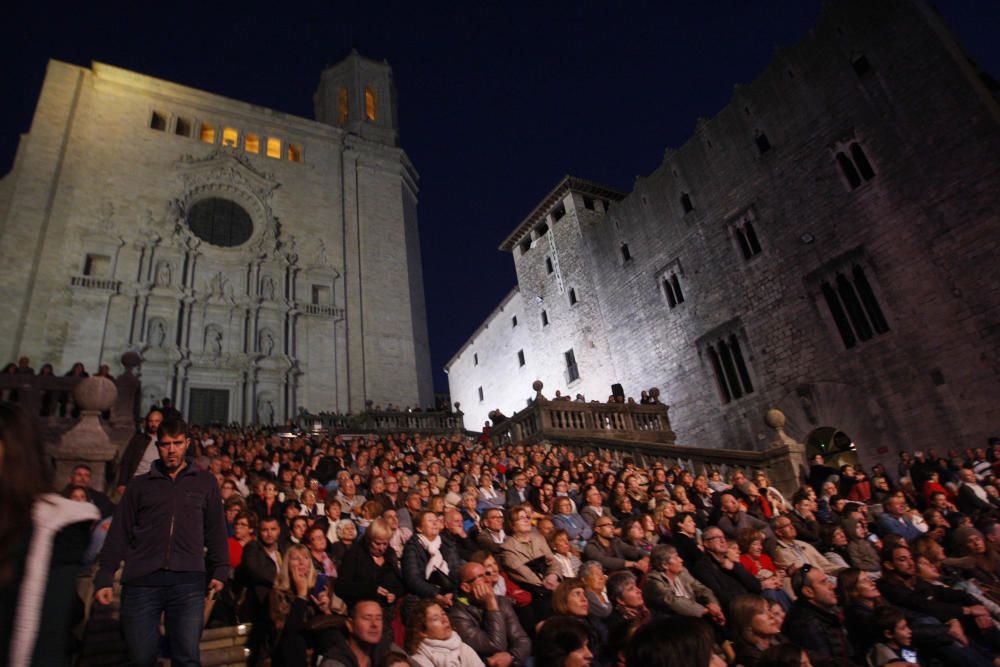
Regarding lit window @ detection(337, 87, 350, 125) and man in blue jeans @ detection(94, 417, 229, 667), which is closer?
man in blue jeans @ detection(94, 417, 229, 667)

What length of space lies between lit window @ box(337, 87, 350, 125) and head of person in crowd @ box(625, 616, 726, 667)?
35.9m

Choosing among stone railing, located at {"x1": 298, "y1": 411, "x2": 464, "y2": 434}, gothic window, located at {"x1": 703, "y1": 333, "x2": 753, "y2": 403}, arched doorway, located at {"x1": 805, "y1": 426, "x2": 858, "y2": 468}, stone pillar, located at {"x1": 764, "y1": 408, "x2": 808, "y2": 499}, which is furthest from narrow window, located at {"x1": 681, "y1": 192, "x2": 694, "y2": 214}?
stone pillar, located at {"x1": 764, "y1": 408, "x2": 808, "y2": 499}

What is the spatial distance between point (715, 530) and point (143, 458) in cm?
737

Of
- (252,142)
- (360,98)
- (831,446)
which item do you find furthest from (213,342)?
(831,446)

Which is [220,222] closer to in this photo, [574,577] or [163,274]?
[163,274]

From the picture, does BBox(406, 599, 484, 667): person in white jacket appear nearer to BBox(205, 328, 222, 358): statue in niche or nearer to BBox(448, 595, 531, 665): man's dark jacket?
BBox(448, 595, 531, 665): man's dark jacket

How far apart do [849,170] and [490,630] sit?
57.4 feet

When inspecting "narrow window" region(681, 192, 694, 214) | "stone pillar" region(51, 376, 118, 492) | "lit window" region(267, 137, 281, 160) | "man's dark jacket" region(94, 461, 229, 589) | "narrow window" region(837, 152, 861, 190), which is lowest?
"man's dark jacket" region(94, 461, 229, 589)

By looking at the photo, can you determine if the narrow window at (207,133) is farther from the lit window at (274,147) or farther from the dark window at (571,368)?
the dark window at (571,368)

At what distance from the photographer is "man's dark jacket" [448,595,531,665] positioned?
16.0 feet

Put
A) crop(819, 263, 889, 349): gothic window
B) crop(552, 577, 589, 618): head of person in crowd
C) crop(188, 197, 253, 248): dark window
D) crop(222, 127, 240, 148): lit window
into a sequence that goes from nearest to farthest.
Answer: crop(552, 577, 589, 618): head of person in crowd, crop(819, 263, 889, 349): gothic window, crop(188, 197, 253, 248): dark window, crop(222, 127, 240, 148): lit window

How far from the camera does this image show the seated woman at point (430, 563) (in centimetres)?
556

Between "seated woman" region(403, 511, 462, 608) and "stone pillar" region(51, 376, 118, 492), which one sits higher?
"stone pillar" region(51, 376, 118, 492)

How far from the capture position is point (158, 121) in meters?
28.0
